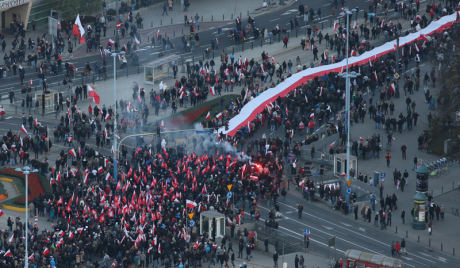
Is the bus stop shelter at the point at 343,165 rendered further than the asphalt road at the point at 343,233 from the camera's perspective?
Yes

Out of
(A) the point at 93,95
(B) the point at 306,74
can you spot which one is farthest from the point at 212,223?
(B) the point at 306,74

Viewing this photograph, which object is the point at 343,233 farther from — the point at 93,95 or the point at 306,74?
the point at 93,95

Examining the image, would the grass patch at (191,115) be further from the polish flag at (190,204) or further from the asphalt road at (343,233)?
the polish flag at (190,204)

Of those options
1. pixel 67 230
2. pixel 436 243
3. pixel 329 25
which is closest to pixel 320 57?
pixel 329 25

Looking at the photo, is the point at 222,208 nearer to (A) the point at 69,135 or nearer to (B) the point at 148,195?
(B) the point at 148,195

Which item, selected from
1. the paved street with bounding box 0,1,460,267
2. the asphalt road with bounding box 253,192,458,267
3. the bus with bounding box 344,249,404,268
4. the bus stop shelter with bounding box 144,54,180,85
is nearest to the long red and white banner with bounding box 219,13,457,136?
the paved street with bounding box 0,1,460,267

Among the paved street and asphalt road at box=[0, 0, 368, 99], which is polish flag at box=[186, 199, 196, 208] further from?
asphalt road at box=[0, 0, 368, 99]

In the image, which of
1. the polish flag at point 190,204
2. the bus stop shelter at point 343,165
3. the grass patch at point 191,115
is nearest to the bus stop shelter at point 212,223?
the polish flag at point 190,204
